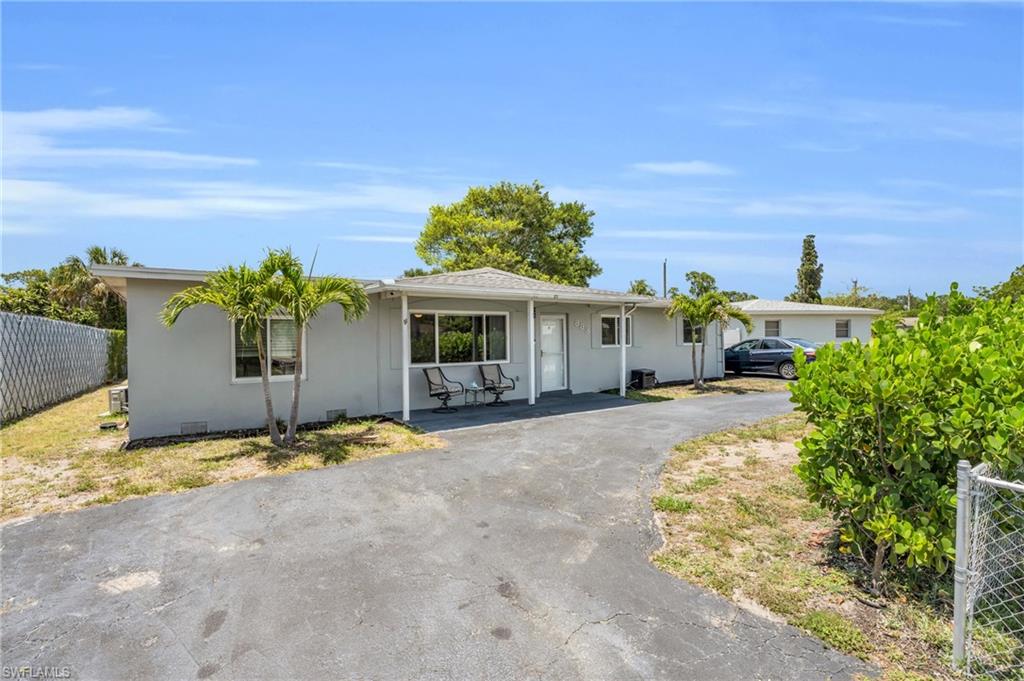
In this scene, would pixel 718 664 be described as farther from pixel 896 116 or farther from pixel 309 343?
pixel 896 116

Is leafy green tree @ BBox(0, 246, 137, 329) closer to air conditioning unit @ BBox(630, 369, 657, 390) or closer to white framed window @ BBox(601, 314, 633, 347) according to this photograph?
white framed window @ BBox(601, 314, 633, 347)

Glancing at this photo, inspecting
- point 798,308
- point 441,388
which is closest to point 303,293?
point 441,388

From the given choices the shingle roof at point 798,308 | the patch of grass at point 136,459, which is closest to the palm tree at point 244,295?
the patch of grass at point 136,459

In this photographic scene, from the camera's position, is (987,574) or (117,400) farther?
(117,400)

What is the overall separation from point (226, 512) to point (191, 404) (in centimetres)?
433

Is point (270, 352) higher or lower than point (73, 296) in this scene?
lower

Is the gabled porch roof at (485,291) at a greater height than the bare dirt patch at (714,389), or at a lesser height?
greater

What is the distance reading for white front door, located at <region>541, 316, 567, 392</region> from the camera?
12480mm

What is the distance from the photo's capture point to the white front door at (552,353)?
12.5 meters

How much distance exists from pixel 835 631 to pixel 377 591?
280 centimetres

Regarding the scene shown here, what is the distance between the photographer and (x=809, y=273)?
1630 inches

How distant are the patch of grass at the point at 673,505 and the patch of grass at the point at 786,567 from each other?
0.8 inches

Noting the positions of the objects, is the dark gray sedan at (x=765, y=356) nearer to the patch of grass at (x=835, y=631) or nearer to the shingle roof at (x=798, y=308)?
the shingle roof at (x=798, y=308)

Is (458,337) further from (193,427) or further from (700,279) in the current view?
(700,279)
